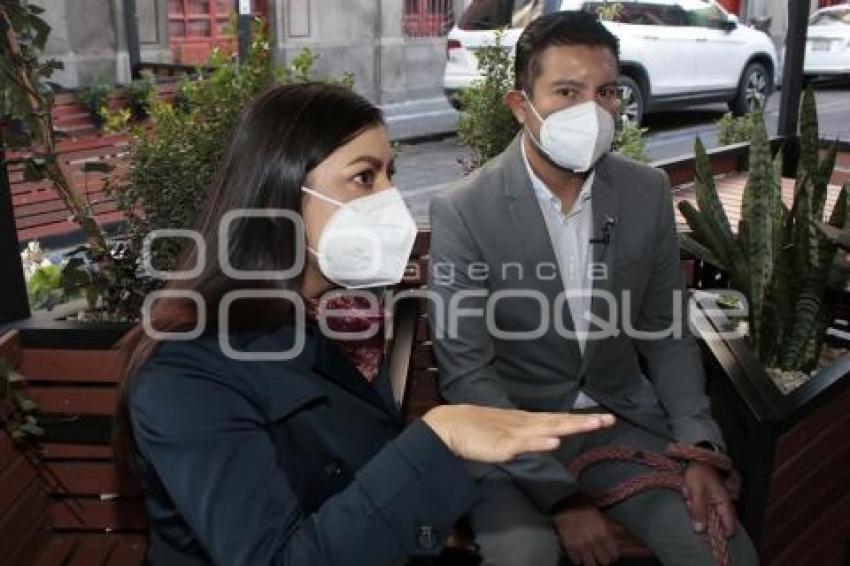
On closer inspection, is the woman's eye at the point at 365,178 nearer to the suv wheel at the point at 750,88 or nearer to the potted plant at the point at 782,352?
the potted plant at the point at 782,352

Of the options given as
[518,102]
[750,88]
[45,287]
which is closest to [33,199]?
[45,287]

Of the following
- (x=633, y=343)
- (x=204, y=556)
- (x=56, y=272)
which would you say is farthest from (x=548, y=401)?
(x=56, y=272)

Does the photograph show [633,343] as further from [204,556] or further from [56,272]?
[56,272]

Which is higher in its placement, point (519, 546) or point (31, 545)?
point (519, 546)

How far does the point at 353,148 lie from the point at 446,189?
0.87 meters

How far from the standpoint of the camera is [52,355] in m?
2.39

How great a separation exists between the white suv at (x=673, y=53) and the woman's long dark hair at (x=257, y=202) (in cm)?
845

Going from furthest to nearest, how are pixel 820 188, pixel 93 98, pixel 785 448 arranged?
pixel 93 98, pixel 820 188, pixel 785 448

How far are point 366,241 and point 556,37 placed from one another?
41.3 inches

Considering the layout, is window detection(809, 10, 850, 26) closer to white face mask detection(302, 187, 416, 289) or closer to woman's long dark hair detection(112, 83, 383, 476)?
white face mask detection(302, 187, 416, 289)

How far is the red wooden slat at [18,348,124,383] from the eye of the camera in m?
2.39

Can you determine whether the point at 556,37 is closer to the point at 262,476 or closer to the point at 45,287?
the point at 262,476

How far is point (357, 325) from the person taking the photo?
180 cm

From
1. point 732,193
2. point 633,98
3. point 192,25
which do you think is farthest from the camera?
point 192,25
